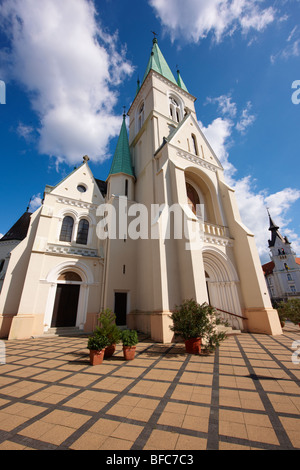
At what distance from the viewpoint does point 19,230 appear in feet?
57.0

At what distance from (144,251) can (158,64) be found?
23134mm

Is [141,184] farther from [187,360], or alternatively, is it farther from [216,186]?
[187,360]

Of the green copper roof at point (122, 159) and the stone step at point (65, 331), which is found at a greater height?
the green copper roof at point (122, 159)

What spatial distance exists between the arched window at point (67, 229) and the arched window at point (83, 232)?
23.1 inches

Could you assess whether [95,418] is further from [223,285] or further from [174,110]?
[174,110]

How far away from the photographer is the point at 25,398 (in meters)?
3.58

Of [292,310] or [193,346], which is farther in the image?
[292,310]

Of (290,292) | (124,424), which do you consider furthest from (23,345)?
(290,292)

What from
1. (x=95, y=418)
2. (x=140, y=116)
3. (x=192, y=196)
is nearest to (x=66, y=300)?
(x=95, y=418)

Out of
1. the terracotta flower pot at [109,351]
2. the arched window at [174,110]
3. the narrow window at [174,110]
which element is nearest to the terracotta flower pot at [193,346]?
the terracotta flower pot at [109,351]

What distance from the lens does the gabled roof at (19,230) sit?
16.7m

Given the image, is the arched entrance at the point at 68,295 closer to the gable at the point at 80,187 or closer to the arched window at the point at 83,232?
the arched window at the point at 83,232

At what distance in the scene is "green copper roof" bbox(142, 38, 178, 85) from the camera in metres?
20.3

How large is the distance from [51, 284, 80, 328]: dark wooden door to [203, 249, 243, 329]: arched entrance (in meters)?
8.91
